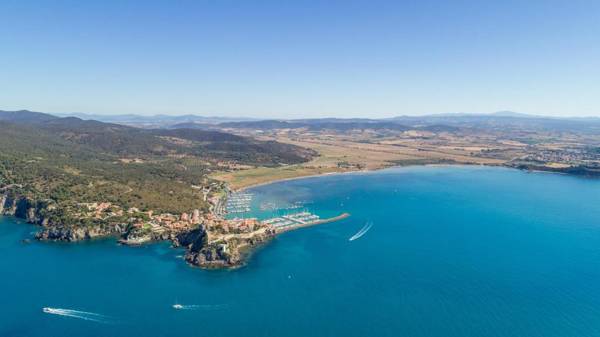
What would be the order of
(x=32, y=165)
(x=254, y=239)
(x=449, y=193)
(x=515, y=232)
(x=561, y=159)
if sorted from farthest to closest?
1. (x=561, y=159)
2. (x=449, y=193)
3. (x=32, y=165)
4. (x=515, y=232)
5. (x=254, y=239)

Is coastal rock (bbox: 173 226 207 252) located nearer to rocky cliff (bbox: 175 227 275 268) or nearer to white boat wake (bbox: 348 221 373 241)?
rocky cliff (bbox: 175 227 275 268)

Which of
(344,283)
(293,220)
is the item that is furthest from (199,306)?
(293,220)

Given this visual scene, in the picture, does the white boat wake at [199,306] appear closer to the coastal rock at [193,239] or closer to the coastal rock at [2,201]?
the coastal rock at [193,239]

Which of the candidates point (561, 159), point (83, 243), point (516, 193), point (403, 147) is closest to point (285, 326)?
point (83, 243)

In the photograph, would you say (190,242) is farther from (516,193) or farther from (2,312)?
(516,193)

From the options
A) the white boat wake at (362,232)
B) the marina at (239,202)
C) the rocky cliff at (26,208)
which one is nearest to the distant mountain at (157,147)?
the marina at (239,202)

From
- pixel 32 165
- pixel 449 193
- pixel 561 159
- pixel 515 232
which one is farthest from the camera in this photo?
pixel 561 159

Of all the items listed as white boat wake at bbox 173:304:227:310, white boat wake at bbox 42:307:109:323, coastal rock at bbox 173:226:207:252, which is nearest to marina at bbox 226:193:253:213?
coastal rock at bbox 173:226:207:252
